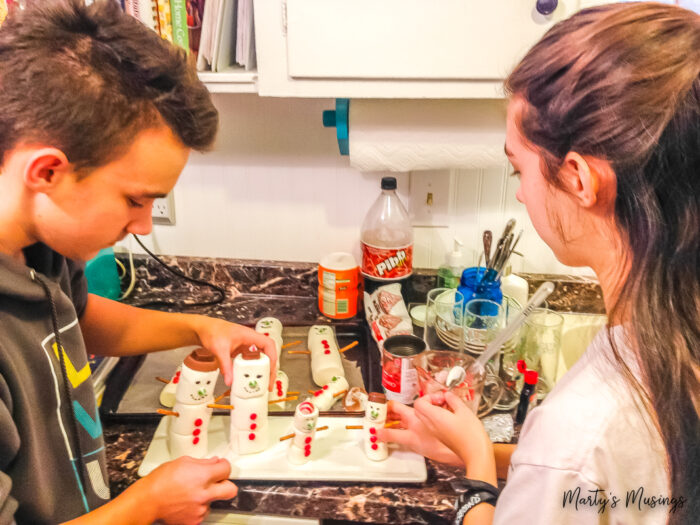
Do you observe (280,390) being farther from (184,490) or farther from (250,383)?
(184,490)

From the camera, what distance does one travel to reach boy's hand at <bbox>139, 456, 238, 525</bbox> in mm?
785

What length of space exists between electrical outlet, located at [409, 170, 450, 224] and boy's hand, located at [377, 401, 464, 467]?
563mm

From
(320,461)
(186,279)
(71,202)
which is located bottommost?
(320,461)

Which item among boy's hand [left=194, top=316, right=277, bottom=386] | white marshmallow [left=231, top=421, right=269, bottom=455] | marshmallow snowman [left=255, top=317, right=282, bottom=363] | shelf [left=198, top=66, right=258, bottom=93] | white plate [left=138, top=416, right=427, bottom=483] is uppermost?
shelf [left=198, top=66, right=258, bottom=93]

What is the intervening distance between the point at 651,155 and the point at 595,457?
0.31 meters

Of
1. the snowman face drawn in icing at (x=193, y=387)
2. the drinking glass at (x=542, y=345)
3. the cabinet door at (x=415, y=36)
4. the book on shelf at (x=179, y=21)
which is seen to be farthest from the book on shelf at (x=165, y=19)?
the drinking glass at (x=542, y=345)

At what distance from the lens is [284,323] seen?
4.24 ft

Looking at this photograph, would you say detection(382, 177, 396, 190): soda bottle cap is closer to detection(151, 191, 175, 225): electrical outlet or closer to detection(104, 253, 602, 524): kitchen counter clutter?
detection(104, 253, 602, 524): kitchen counter clutter

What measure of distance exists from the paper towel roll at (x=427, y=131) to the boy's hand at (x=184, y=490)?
0.63m

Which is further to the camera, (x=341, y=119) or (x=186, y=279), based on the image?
(x=186, y=279)

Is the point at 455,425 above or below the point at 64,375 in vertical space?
below

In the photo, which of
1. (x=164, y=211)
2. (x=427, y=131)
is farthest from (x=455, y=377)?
(x=164, y=211)

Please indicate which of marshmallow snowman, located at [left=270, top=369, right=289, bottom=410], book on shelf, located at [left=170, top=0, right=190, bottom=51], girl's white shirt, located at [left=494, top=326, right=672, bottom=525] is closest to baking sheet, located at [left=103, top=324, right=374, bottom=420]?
marshmallow snowman, located at [left=270, top=369, right=289, bottom=410]

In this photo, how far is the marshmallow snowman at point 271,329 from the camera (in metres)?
1.17
